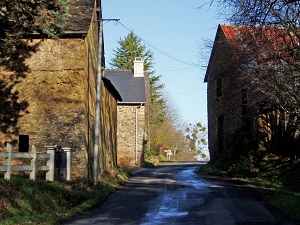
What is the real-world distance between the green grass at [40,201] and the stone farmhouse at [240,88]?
818 cm

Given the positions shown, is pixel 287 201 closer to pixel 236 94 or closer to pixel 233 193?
pixel 233 193

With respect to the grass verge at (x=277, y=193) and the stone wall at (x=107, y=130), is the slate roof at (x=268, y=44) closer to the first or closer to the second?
the grass verge at (x=277, y=193)

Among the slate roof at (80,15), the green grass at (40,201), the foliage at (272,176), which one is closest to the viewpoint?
the green grass at (40,201)

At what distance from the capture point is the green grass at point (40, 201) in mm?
9883

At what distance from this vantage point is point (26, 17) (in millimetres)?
13211

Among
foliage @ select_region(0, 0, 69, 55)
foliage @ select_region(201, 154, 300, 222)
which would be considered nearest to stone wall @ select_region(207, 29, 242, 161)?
foliage @ select_region(201, 154, 300, 222)

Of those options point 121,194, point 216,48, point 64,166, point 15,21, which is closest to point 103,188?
point 121,194

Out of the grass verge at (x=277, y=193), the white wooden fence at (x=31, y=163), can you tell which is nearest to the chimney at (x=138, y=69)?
the grass verge at (x=277, y=193)

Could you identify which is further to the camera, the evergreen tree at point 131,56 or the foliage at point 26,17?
the evergreen tree at point 131,56

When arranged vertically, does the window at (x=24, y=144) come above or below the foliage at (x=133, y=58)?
below

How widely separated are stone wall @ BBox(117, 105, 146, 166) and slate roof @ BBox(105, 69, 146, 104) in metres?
0.81

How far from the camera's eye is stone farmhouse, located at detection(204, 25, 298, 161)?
1717cm

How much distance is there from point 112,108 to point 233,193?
43.1 feet

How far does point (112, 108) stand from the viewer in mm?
27641
